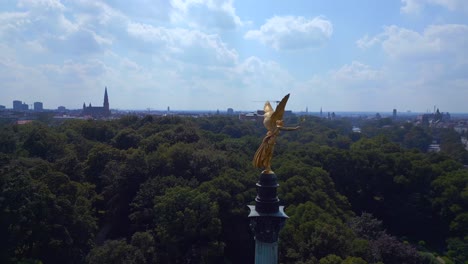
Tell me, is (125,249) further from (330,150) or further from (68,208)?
(330,150)

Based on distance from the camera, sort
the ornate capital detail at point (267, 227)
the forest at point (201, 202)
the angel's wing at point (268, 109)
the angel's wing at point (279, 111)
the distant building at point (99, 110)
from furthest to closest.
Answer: the distant building at point (99, 110)
the forest at point (201, 202)
the angel's wing at point (268, 109)
the angel's wing at point (279, 111)
the ornate capital detail at point (267, 227)

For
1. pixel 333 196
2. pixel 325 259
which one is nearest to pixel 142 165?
pixel 333 196

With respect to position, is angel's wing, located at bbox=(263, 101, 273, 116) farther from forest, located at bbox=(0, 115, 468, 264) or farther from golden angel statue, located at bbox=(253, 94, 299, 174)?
forest, located at bbox=(0, 115, 468, 264)

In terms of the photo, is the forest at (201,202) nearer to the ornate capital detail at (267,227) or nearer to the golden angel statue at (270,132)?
the ornate capital detail at (267,227)

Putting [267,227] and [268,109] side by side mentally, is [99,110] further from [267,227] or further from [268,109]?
[267,227]

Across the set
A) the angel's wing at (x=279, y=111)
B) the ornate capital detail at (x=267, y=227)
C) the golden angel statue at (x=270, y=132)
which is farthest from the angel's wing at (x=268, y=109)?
the ornate capital detail at (x=267, y=227)

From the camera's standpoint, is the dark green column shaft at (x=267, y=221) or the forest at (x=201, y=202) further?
the forest at (x=201, y=202)

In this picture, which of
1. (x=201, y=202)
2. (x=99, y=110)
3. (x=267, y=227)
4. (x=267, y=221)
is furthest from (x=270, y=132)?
(x=99, y=110)

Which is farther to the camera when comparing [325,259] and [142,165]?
[142,165]
